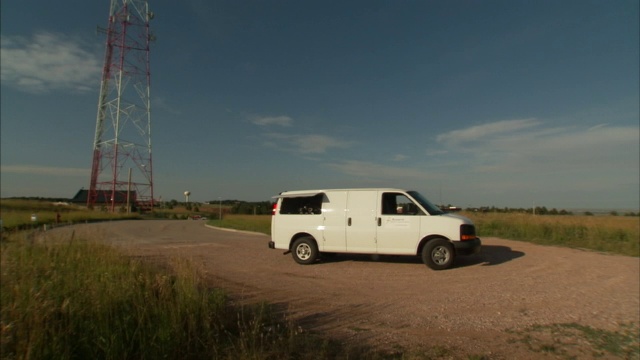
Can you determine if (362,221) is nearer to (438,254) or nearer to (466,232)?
(438,254)

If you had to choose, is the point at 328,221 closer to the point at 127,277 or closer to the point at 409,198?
the point at 409,198

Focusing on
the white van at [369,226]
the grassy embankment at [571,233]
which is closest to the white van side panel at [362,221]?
the white van at [369,226]

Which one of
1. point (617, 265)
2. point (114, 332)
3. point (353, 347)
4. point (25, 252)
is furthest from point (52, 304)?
point (617, 265)

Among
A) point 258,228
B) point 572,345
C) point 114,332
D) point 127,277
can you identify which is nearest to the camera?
point 114,332

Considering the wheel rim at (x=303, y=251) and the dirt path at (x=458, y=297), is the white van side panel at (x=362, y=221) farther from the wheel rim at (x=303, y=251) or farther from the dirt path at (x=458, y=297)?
the wheel rim at (x=303, y=251)

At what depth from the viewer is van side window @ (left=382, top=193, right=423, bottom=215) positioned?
986 centimetres

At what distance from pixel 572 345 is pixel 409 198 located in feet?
18.3

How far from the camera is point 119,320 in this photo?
3.93 meters

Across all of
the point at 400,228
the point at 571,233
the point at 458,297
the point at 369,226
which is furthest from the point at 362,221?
the point at 571,233

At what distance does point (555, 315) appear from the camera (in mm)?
5773

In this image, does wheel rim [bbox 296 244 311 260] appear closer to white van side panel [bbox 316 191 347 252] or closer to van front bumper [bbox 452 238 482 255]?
white van side panel [bbox 316 191 347 252]

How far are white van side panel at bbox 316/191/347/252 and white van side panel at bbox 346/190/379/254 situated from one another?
14 cm

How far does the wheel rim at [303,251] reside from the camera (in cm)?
1053

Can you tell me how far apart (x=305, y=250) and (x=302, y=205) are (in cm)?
125
